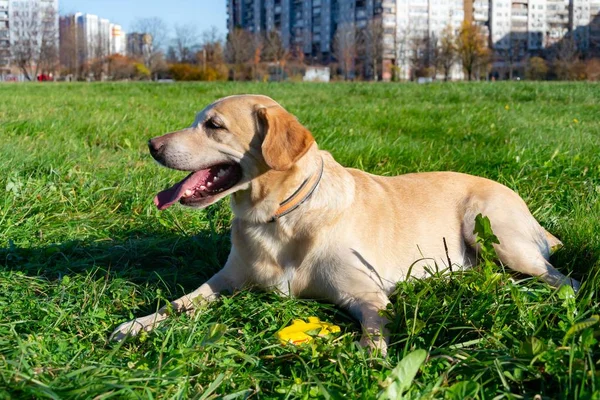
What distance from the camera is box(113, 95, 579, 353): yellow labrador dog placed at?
3.30 m

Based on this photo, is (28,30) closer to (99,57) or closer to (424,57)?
(99,57)

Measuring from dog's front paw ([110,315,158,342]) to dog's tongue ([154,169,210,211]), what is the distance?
0.64 m

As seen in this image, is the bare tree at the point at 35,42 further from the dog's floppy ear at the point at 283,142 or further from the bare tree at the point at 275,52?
the dog's floppy ear at the point at 283,142

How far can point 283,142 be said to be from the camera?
10.8 ft

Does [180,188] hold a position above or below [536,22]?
below

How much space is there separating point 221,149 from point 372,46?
283 ft

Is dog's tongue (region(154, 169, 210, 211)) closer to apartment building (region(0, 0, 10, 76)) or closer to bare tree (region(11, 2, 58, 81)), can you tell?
bare tree (region(11, 2, 58, 81))

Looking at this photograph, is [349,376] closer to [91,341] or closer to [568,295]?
[568,295]

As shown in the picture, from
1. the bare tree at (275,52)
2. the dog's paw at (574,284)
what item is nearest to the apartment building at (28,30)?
the bare tree at (275,52)

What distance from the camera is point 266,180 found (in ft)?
11.2

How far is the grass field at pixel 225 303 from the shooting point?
2.29 m

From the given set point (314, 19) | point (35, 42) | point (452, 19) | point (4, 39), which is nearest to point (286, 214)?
point (35, 42)

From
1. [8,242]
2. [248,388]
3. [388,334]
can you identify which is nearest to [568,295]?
[388,334]

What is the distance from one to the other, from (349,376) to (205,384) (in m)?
0.51
